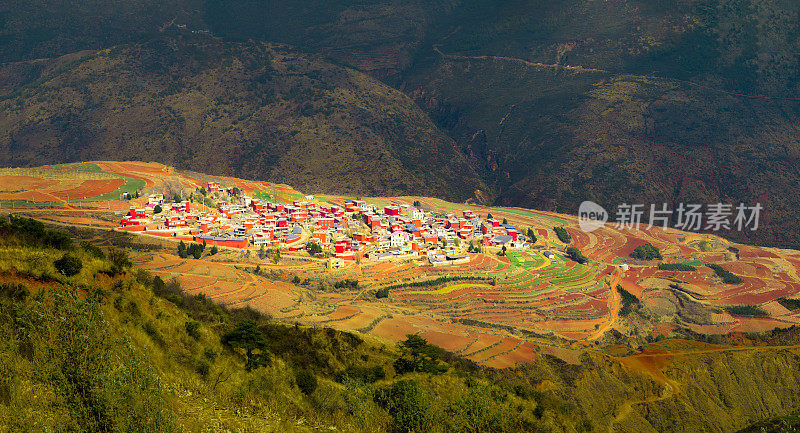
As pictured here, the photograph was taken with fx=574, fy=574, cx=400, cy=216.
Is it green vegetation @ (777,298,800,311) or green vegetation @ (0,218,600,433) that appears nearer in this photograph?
green vegetation @ (0,218,600,433)

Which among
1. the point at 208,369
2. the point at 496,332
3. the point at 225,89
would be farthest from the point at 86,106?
the point at 208,369

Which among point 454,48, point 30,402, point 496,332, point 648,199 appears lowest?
point 496,332

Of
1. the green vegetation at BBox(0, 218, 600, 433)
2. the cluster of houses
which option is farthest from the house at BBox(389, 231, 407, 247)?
the green vegetation at BBox(0, 218, 600, 433)

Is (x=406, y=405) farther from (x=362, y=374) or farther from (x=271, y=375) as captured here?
(x=362, y=374)

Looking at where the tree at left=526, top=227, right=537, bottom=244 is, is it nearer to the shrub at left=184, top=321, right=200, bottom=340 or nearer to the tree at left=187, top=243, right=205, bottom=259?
the tree at left=187, top=243, right=205, bottom=259

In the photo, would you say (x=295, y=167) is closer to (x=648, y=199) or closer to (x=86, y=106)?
(x=86, y=106)

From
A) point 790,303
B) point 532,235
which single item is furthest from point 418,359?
point 532,235

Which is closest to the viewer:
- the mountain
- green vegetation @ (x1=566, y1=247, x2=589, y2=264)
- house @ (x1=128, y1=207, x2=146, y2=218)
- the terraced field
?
the terraced field
